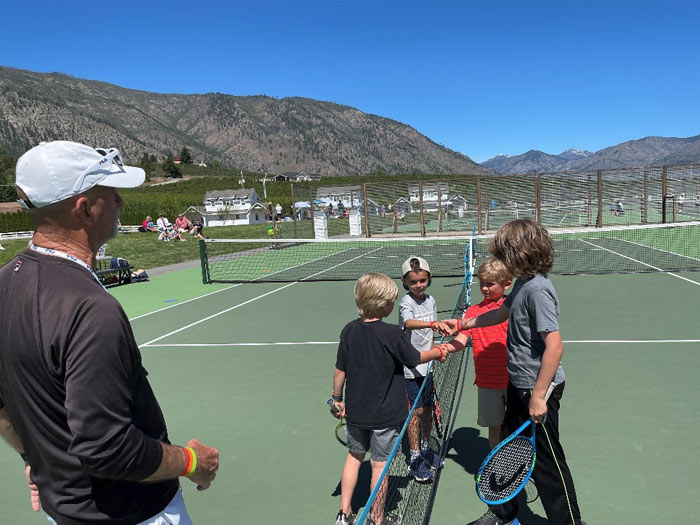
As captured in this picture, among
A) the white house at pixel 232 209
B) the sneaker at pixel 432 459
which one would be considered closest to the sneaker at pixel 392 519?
the sneaker at pixel 432 459

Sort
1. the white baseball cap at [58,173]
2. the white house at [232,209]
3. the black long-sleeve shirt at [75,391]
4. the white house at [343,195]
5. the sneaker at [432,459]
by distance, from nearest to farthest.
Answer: the black long-sleeve shirt at [75,391] → the white baseball cap at [58,173] → the sneaker at [432,459] → the white house at [343,195] → the white house at [232,209]

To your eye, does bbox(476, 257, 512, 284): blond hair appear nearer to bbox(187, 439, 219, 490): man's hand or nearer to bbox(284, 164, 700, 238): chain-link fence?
bbox(187, 439, 219, 490): man's hand

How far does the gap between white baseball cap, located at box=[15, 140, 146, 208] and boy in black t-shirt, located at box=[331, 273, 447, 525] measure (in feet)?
6.18

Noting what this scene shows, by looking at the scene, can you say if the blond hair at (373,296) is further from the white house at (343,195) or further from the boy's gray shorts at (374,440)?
the white house at (343,195)

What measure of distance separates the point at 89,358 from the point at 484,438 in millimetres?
4035

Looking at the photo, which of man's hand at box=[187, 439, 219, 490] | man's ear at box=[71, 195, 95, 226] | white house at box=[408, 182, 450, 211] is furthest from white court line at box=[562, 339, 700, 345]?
white house at box=[408, 182, 450, 211]

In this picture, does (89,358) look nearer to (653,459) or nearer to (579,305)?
(653,459)

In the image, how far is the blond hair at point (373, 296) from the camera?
323cm

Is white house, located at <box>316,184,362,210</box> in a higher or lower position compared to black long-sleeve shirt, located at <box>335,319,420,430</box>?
higher

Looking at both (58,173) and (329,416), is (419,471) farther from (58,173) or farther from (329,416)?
(58,173)

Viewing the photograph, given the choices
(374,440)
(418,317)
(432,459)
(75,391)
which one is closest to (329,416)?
(432,459)

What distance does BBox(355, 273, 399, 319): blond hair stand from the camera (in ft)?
10.6

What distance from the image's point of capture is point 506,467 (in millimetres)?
2957

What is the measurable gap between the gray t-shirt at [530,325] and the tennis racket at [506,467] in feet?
0.96
